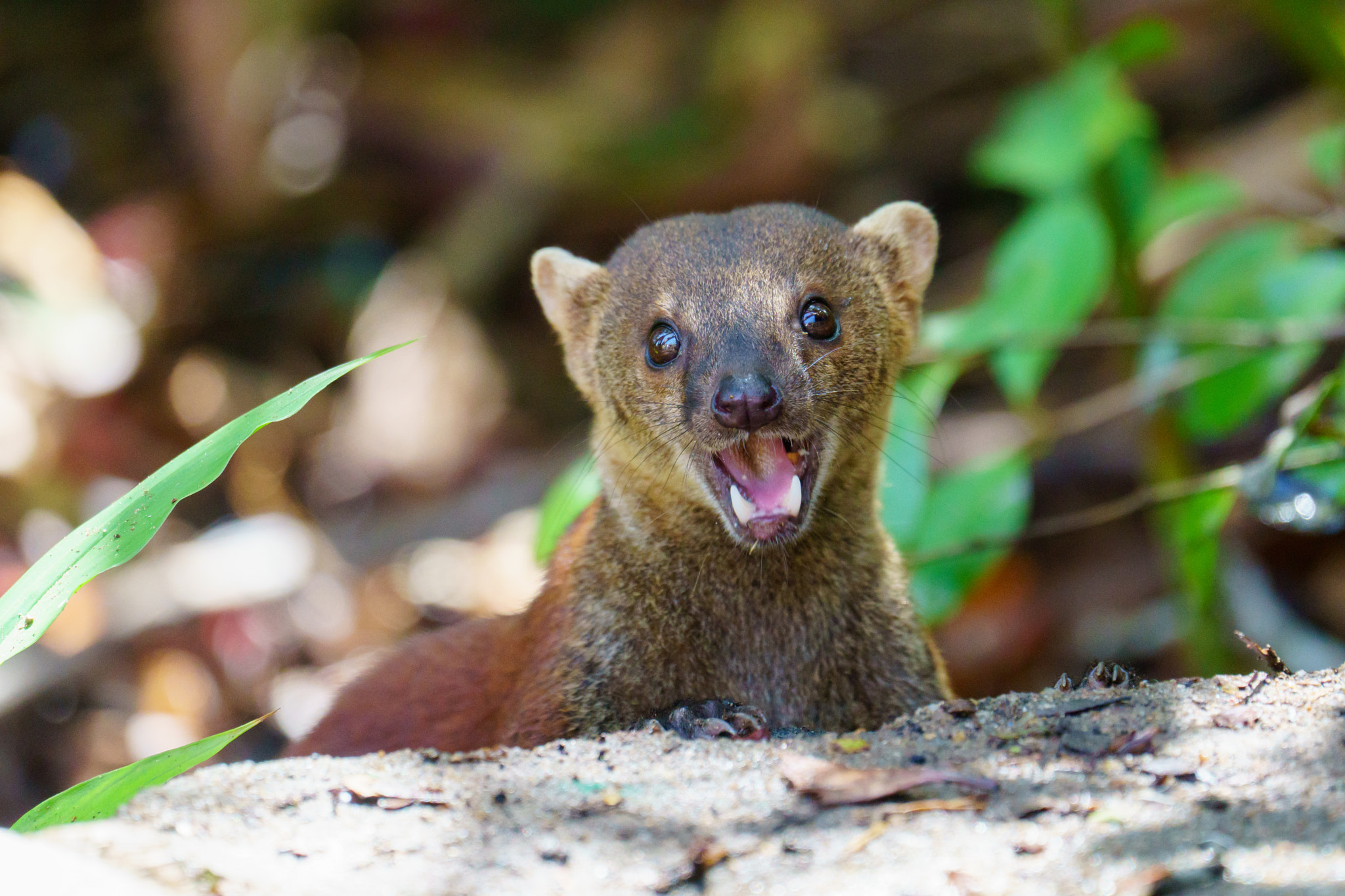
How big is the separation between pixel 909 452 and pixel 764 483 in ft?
3.82

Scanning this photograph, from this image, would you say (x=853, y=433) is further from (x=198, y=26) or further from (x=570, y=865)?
(x=198, y=26)

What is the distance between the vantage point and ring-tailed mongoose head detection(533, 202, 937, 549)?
382 cm

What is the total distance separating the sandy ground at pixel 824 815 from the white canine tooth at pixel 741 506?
921 millimetres

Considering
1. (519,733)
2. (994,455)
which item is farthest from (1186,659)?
(519,733)

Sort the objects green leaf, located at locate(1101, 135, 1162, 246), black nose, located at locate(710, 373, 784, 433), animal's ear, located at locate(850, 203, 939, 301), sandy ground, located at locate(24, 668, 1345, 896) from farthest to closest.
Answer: green leaf, located at locate(1101, 135, 1162, 246)
animal's ear, located at locate(850, 203, 939, 301)
black nose, located at locate(710, 373, 784, 433)
sandy ground, located at locate(24, 668, 1345, 896)

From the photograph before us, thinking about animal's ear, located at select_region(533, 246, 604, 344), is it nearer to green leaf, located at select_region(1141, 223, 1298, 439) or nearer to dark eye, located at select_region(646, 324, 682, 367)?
dark eye, located at select_region(646, 324, 682, 367)

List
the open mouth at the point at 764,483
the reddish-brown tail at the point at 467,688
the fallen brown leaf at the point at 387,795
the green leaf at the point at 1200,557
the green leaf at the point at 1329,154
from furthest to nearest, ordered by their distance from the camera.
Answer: the green leaf at the point at 1329,154, the green leaf at the point at 1200,557, the reddish-brown tail at the point at 467,688, the open mouth at the point at 764,483, the fallen brown leaf at the point at 387,795

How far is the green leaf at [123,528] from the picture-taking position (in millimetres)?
2611

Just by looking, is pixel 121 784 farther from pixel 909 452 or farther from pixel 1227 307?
pixel 1227 307

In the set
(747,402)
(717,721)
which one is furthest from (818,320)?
(717,721)

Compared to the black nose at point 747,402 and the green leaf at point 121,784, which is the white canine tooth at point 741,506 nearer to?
the black nose at point 747,402

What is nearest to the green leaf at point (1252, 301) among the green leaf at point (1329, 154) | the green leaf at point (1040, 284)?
the green leaf at point (1329, 154)

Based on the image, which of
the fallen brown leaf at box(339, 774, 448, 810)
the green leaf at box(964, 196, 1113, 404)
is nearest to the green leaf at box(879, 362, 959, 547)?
the green leaf at box(964, 196, 1113, 404)

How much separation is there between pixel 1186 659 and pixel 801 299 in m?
3.49
